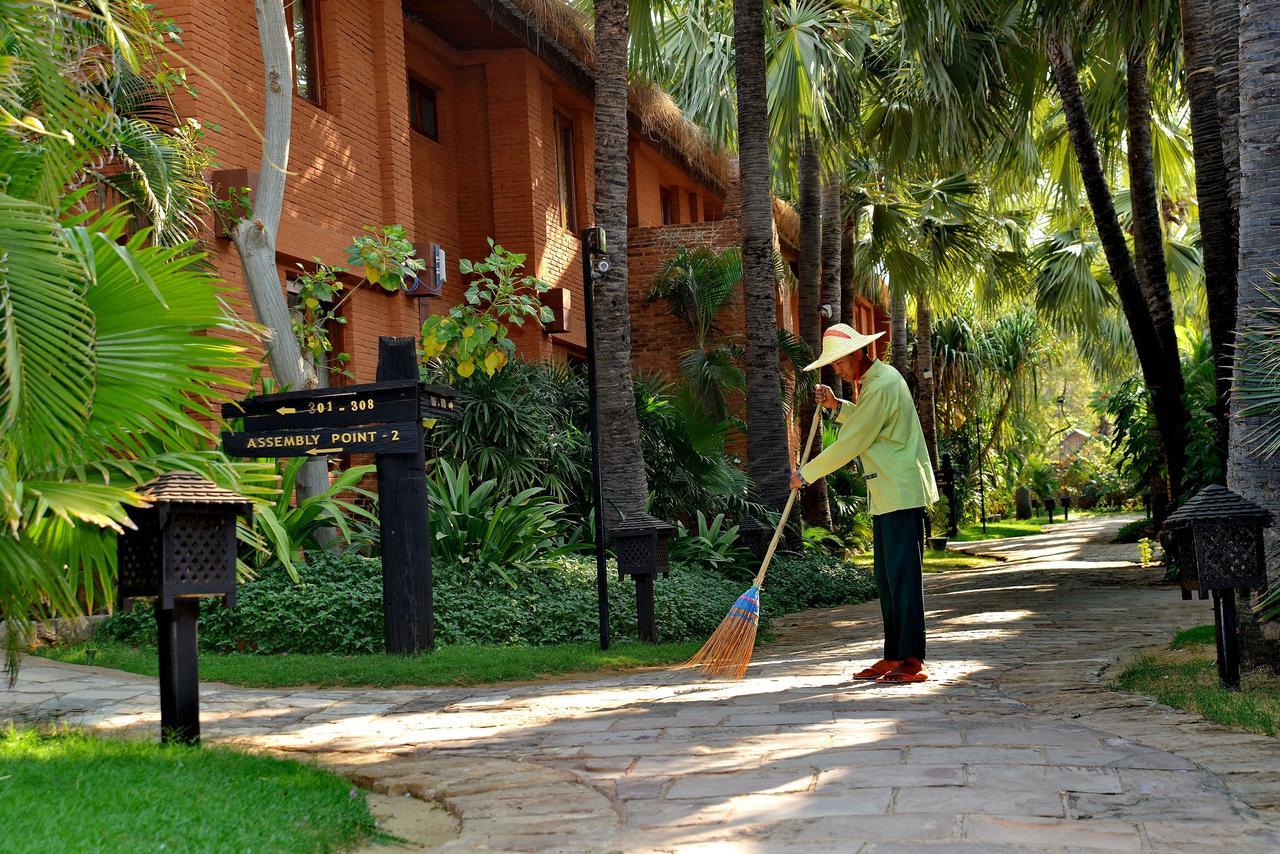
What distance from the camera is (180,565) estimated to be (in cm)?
501

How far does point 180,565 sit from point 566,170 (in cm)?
1570

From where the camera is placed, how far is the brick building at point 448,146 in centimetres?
1262

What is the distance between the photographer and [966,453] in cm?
3819

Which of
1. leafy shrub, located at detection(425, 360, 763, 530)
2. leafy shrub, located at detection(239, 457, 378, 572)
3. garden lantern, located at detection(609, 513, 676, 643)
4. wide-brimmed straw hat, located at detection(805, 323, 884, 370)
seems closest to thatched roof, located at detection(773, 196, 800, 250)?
leafy shrub, located at detection(425, 360, 763, 530)

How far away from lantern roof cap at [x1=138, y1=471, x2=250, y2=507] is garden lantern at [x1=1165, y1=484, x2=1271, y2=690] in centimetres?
427

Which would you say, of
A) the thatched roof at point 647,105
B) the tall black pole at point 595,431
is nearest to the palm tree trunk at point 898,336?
the thatched roof at point 647,105

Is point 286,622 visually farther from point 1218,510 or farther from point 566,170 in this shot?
point 566,170

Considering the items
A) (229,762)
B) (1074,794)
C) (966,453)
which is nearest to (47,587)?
(229,762)

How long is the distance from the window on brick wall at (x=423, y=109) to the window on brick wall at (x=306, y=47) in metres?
3.00

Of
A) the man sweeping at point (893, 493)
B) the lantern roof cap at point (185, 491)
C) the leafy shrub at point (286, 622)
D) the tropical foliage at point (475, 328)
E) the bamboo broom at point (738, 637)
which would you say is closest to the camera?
the lantern roof cap at point (185, 491)

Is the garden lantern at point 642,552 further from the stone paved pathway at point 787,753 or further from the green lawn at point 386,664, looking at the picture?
the stone paved pathway at point 787,753

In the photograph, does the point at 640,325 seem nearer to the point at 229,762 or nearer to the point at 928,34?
the point at 928,34

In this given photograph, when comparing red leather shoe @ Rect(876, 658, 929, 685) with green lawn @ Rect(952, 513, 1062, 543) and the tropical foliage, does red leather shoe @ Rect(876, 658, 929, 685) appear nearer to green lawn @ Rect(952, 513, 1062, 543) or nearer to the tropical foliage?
the tropical foliage

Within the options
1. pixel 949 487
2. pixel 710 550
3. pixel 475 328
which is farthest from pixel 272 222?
pixel 949 487
